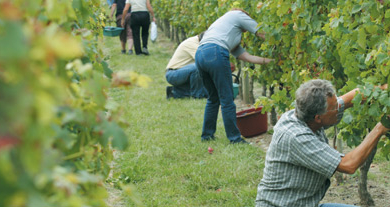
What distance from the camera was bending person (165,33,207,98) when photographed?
7887 millimetres

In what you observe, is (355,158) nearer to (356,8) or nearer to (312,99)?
(312,99)

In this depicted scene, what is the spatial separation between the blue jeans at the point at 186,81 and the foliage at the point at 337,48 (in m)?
1.85

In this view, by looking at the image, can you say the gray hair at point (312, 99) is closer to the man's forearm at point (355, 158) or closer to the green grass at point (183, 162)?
the man's forearm at point (355, 158)

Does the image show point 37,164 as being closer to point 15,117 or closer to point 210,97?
point 15,117

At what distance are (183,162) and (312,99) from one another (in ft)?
8.78

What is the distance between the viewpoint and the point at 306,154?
2689mm

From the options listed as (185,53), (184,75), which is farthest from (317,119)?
(184,75)

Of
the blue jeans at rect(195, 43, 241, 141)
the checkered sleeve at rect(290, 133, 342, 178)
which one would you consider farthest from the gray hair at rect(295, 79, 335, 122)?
the blue jeans at rect(195, 43, 241, 141)

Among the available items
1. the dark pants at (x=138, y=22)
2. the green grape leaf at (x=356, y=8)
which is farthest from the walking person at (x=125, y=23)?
the green grape leaf at (x=356, y=8)

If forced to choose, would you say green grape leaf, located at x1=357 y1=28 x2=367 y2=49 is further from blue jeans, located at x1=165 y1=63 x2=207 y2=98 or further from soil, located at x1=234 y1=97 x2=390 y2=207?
blue jeans, located at x1=165 y1=63 x2=207 y2=98

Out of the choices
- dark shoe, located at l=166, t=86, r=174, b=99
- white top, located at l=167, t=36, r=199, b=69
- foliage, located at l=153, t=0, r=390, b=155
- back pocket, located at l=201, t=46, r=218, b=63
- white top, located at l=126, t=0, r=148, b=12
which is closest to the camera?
foliage, located at l=153, t=0, r=390, b=155

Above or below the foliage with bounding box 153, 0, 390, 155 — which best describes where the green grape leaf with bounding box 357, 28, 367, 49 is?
above

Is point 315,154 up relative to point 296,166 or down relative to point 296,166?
up

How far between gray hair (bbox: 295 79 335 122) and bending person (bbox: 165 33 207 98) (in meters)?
5.00
